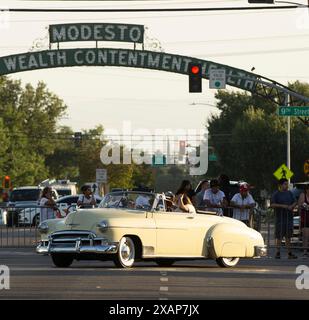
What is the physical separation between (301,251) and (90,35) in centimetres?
2091

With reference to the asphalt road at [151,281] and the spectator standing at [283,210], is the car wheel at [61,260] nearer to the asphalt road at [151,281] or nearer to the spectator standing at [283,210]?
the asphalt road at [151,281]

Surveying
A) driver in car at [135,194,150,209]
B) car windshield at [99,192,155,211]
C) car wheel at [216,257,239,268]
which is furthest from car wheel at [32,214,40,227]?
driver in car at [135,194,150,209]

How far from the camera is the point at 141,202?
24.5m

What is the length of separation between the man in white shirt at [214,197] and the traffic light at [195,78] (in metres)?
13.0

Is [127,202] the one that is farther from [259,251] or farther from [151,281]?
[151,281]

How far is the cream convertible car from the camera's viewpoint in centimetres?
2341

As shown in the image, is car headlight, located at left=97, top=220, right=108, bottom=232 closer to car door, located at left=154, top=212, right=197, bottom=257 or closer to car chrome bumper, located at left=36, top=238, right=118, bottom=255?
car chrome bumper, located at left=36, top=238, right=118, bottom=255

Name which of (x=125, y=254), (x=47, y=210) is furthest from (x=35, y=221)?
(x=125, y=254)

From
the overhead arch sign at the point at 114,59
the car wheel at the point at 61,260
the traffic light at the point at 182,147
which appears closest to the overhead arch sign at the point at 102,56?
the overhead arch sign at the point at 114,59

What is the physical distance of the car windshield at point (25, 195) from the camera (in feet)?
190

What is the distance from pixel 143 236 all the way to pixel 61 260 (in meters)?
1.63

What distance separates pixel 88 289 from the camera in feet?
61.3
